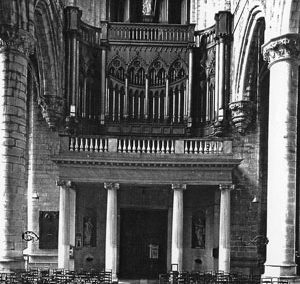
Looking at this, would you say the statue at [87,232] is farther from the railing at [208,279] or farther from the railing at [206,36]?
the railing at [206,36]

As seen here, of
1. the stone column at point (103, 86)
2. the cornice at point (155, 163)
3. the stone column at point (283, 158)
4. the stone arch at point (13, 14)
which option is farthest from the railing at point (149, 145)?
the stone arch at point (13, 14)

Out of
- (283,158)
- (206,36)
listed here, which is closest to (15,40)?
(283,158)

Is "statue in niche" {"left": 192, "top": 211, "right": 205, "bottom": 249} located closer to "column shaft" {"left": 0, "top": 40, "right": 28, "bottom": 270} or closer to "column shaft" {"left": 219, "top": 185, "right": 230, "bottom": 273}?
"column shaft" {"left": 219, "top": 185, "right": 230, "bottom": 273}

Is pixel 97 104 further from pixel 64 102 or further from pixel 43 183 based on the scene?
pixel 43 183

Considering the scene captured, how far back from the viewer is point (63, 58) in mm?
29172

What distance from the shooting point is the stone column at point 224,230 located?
26.6 meters

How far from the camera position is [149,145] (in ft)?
91.7

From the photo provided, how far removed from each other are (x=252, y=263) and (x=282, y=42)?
11.5 m

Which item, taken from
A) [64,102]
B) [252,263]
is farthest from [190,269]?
[64,102]

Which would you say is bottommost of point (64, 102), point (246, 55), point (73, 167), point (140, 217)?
point (140, 217)

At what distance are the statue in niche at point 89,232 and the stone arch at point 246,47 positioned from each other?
9.08m

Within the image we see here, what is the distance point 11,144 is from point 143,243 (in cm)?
1278

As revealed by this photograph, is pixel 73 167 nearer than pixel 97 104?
Yes

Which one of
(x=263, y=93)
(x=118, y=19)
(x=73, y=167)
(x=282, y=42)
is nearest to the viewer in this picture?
(x=282, y=42)
